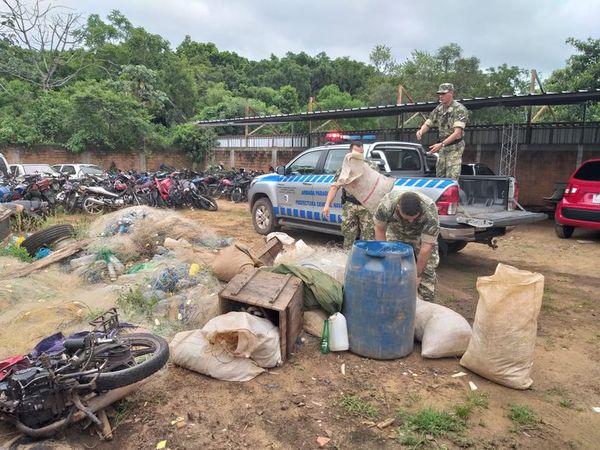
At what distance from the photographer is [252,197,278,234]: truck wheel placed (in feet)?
28.1

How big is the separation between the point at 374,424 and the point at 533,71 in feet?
36.9

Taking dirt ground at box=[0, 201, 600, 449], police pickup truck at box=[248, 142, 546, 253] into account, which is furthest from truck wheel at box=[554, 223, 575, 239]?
dirt ground at box=[0, 201, 600, 449]

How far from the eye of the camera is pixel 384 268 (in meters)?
3.43

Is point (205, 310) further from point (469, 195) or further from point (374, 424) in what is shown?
point (469, 195)

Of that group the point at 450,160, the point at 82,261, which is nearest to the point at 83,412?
the point at 82,261

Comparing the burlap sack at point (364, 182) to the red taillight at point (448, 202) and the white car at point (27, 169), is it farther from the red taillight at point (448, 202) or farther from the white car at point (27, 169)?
the white car at point (27, 169)

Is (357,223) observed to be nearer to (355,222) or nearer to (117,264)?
(355,222)

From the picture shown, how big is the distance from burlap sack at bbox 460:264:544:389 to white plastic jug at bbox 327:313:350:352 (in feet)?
3.29

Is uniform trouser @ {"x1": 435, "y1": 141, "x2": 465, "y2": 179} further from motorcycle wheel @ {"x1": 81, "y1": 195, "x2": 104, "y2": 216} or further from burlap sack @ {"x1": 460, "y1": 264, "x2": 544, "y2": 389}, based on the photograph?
motorcycle wheel @ {"x1": 81, "y1": 195, "x2": 104, "y2": 216}

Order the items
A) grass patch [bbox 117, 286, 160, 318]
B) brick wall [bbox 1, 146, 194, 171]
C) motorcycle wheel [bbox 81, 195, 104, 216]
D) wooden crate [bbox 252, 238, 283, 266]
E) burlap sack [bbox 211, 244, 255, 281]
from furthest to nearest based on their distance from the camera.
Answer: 1. brick wall [bbox 1, 146, 194, 171]
2. motorcycle wheel [bbox 81, 195, 104, 216]
3. wooden crate [bbox 252, 238, 283, 266]
4. burlap sack [bbox 211, 244, 255, 281]
5. grass patch [bbox 117, 286, 160, 318]

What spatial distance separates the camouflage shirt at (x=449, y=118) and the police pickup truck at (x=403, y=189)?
47 centimetres

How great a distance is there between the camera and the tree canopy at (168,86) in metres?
21.1

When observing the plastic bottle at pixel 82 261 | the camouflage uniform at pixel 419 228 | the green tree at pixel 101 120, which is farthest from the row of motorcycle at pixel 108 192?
the green tree at pixel 101 120

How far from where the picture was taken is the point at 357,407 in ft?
9.71
